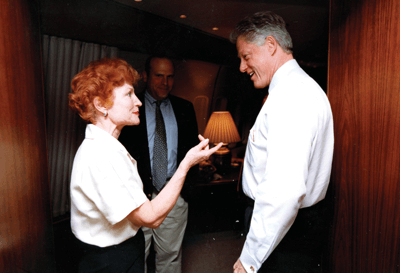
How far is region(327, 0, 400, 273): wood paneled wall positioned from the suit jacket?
0.79 m

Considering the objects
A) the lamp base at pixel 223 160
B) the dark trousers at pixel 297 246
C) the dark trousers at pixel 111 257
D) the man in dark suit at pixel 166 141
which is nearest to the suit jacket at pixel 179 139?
the man in dark suit at pixel 166 141

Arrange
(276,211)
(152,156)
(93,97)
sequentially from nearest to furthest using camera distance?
(276,211) → (93,97) → (152,156)

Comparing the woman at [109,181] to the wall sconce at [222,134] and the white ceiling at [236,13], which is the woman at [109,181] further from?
the white ceiling at [236,13]

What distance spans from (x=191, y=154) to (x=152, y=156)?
1.00 feet

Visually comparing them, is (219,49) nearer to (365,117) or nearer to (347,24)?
(347,24)

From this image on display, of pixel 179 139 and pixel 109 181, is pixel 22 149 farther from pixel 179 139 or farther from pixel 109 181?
pixel 179 139

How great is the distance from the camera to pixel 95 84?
3.15 ft

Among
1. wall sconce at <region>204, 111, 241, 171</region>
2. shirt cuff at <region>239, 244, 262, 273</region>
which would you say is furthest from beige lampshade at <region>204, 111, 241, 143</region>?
shirt cuff at <region>239, 244, 262, 273</region>

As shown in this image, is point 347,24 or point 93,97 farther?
point 347,24

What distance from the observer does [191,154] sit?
99 centimetres

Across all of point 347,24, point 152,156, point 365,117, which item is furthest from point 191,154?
point 347,24

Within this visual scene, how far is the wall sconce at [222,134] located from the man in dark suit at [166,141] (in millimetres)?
94

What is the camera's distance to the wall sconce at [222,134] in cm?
125

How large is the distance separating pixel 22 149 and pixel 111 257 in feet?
2.03
